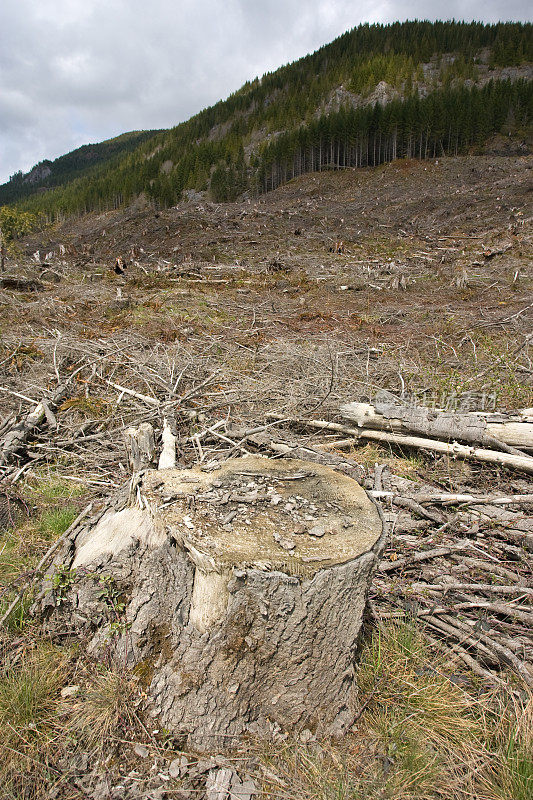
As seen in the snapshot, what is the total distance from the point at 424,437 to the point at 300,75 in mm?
105391

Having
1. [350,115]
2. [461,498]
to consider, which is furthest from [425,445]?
[350,115]

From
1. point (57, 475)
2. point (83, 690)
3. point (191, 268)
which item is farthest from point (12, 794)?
point (191, 268)

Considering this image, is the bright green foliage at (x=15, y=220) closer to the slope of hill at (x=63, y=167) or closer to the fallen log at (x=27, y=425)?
the fallen log at (x=27, y=425)

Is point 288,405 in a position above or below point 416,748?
above

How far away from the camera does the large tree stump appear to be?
5.54 ft

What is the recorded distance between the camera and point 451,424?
3.91 meters

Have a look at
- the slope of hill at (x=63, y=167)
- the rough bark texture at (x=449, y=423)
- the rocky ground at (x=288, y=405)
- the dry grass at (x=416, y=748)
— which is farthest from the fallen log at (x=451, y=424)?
the slope of hill at (x=63, y=167)

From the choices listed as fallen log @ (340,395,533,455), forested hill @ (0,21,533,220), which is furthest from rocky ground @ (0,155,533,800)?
forested hill @ (0,21,533,220)

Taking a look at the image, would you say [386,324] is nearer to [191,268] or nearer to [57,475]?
[57,475]

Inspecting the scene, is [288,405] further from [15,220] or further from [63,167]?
[63,167]

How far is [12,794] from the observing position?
4.99ft

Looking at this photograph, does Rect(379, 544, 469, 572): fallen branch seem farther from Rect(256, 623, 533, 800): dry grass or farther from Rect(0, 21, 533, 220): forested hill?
Rect(0, 21, 533, 220): forested hill

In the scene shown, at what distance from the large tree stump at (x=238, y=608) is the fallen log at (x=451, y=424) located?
223 cm

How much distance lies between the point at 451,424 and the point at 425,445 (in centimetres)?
33
